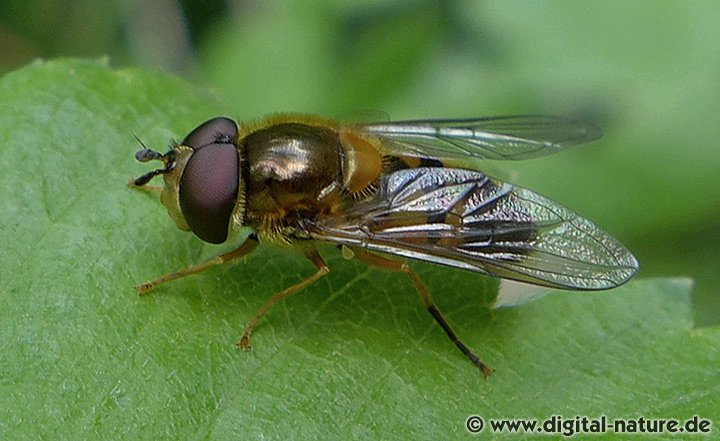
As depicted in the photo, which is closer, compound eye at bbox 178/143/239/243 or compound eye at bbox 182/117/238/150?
compound eye at bbox 178/143/239/243

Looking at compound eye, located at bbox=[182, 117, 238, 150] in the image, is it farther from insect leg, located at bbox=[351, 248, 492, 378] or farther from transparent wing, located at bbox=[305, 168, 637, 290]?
insect leg, located at bbox=[351, 248, 492, 378]

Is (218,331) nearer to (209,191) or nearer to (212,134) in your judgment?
(209,191)

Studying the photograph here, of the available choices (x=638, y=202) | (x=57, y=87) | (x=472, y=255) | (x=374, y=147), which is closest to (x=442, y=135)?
(x=374, y=147)

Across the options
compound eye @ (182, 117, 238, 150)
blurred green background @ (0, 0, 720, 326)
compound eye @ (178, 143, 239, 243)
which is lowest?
blurred green background @ (0, 0, 720, 326)

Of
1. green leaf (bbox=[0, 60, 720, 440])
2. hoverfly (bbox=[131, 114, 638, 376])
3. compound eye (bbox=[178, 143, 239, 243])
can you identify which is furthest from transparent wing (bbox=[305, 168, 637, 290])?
compound eye (bbox=[178, 143, 239, 243])

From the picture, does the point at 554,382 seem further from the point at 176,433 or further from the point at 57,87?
the point at 57,87

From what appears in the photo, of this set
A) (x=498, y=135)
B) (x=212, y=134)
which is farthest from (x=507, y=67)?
(x=212, y=134)

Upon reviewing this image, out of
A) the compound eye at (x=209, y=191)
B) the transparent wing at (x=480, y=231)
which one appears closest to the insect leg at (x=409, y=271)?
the transparent wing at (x=480, y=231)
